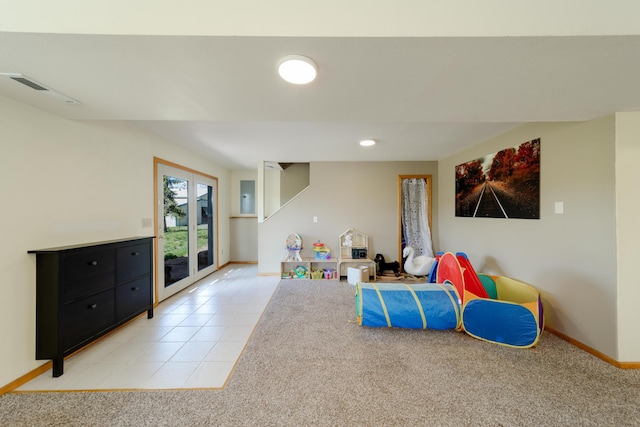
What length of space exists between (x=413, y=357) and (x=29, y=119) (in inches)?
146

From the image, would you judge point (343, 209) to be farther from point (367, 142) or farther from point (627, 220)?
point (627, 220)

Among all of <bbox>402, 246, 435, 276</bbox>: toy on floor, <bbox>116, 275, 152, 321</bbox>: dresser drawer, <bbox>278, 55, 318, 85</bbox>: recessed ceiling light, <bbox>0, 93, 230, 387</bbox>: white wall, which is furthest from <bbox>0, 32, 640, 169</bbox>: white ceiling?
<bbox>402, 246, 435, 276</bbox>: toy on floor

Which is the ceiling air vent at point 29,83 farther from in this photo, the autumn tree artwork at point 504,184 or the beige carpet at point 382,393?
the autumn tree artwork at point 504,184

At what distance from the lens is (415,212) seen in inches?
181

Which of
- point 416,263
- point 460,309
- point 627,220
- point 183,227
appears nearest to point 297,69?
point 460,309

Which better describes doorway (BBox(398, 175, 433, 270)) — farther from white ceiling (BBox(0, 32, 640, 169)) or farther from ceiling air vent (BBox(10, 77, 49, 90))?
ceiling air vent (BBox(10, 77, 49, 90))

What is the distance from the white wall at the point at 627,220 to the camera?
185 cm

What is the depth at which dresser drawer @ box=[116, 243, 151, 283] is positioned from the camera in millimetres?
→ 2303

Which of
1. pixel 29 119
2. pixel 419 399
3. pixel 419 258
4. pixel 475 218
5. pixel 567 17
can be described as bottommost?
pixel 419 399

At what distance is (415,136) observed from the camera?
3020 millimetres

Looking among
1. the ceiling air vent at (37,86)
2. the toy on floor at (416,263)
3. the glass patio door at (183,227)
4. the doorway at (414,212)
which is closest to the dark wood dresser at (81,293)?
the glass patio door at (183,227)

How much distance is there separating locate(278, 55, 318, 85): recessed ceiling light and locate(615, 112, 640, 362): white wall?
2.53m

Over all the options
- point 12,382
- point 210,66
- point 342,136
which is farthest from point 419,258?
point 12,382

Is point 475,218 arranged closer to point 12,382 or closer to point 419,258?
point 419,258
